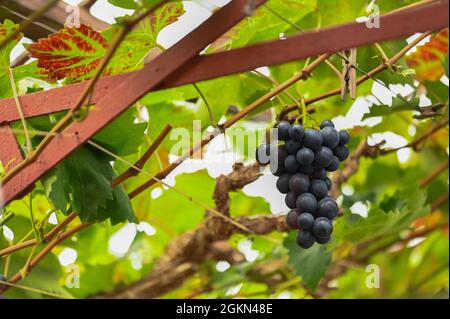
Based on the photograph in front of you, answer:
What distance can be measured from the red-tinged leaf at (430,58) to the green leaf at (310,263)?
41 centimetres

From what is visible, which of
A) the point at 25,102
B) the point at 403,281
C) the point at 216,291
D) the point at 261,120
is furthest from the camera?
the point at 403,281

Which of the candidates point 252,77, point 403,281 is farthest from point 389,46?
point 403,281

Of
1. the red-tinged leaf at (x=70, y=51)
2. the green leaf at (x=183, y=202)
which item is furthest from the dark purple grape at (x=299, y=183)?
the green leaf at (x=183, y=202)

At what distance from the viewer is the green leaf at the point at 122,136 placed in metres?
0.75

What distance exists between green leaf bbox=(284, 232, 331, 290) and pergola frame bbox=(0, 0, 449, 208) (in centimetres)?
46

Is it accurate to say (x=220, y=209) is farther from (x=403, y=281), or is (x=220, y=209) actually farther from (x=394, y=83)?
(x=403, y=281)

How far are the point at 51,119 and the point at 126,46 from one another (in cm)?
12

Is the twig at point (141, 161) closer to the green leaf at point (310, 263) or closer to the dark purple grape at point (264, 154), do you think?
the dark purple grape at point (264, 154)

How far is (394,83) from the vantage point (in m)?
0.90

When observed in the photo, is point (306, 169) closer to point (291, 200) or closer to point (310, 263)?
point (291, 200)

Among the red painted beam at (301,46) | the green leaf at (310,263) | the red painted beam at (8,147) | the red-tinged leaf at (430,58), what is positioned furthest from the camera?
the red-tinged leaf at (430,58)

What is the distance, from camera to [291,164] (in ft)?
2.26

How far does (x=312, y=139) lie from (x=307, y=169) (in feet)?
0.10

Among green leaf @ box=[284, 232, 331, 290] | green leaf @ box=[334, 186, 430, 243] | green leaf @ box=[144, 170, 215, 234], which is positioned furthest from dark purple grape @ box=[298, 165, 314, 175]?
green leaf @ box=[144, 170, 215, 234]
